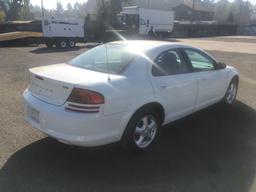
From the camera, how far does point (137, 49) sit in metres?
4.57

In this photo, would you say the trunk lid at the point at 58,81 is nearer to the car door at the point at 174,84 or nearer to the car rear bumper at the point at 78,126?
the car rear bumper at the point at 78,126

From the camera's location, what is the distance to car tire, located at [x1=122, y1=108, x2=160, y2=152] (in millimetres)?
4043

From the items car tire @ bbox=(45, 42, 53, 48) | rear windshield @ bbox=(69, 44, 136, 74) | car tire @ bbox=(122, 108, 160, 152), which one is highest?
rear windshield @ bbox=(69, 44, 136, 74)

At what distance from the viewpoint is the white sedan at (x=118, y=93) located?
366cm

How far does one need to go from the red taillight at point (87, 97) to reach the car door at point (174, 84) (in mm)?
961

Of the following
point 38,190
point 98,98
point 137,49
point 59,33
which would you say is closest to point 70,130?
point 98,98

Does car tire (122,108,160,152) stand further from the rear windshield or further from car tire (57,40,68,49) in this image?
car tire (57,40,68,49)

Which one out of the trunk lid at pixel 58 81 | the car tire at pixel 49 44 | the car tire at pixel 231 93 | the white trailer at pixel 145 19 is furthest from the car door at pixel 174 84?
the white trailer at pixel 145 19

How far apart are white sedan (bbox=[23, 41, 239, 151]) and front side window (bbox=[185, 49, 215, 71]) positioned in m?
0.02

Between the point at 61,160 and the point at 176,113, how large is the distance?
6.28 ft

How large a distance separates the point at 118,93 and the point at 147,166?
3.42 feet

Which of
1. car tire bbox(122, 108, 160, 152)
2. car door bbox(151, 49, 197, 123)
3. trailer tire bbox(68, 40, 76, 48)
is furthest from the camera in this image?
trailer tire bbox(68, 40, 76, 48)

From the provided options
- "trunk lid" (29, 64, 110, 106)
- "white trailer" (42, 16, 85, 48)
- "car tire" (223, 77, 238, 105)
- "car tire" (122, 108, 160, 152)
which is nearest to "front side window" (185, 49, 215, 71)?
"car tire" (223, 77, 238, 105)

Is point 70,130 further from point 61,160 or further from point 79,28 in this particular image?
point 79,28
